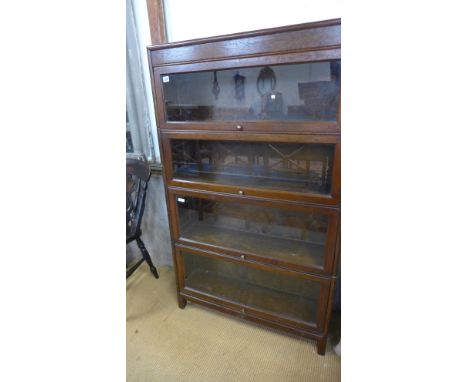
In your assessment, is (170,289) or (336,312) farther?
(170,289)

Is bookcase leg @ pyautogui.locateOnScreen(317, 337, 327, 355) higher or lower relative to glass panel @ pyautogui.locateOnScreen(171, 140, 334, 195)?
lower

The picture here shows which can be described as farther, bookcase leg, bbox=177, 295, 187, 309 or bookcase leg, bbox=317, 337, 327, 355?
bookcase leg, bbox=177, 295, 187, 309

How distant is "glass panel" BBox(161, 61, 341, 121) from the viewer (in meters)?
1.03

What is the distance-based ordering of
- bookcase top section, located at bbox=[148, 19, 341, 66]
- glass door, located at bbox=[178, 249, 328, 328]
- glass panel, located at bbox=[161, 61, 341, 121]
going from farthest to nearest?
glass door, located at bbox=[178, 249, 328, 328] < glass panel, located at bbox=[161, 61, 341, 121] < bookcase top section, located at bbox=[148, 19, 341, 66]

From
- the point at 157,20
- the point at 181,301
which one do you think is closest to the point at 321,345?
the point at 181,301

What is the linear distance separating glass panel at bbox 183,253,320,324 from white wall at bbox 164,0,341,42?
4.13 feet

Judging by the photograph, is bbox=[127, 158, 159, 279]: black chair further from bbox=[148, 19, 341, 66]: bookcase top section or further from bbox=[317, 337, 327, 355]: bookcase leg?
bbox=[317, 337, 327, 355]: bookcase leg

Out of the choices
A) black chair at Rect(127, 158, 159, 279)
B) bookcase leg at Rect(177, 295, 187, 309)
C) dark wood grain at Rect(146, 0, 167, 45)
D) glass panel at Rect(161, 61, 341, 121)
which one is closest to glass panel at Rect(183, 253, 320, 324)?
bookcase leg at Rect(177, 295, 187, 309)

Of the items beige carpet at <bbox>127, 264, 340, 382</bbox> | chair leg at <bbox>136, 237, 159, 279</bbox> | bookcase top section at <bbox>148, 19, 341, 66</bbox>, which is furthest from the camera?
chair leg at <bbox>136, 237, 159, 279</bbox>

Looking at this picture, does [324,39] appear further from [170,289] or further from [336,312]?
[170,289]
